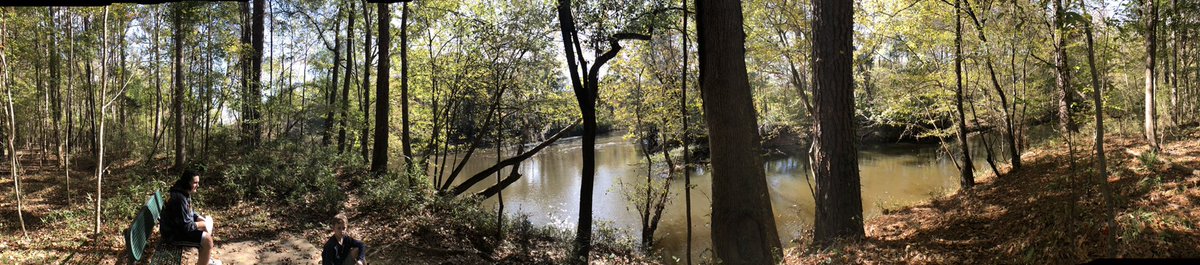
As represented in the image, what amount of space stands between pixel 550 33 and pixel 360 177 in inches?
210

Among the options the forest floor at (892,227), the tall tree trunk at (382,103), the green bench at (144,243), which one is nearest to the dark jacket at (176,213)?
the green bench at (144,243)

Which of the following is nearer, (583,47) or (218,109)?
(583,47)

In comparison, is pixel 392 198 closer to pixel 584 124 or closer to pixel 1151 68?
pixel 584 124

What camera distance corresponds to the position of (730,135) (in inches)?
213

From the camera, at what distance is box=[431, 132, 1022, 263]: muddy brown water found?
47.0ft

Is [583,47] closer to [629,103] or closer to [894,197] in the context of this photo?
[629,103]

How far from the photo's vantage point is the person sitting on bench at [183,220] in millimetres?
5277

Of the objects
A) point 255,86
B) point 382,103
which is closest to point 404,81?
point 382,103

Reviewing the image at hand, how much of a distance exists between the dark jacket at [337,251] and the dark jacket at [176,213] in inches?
52.8

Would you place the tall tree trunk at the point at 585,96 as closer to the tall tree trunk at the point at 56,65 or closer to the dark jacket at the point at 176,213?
the dark jacket at the point at 176,213

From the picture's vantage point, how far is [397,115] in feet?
59.9

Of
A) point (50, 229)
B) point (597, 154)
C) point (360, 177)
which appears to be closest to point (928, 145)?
point (597, 154)

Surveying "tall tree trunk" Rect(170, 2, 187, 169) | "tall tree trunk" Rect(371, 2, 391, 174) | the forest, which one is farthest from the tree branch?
"tall tree trunk" Rect(170, 2, 187, 169)

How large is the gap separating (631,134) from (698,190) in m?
5.33
